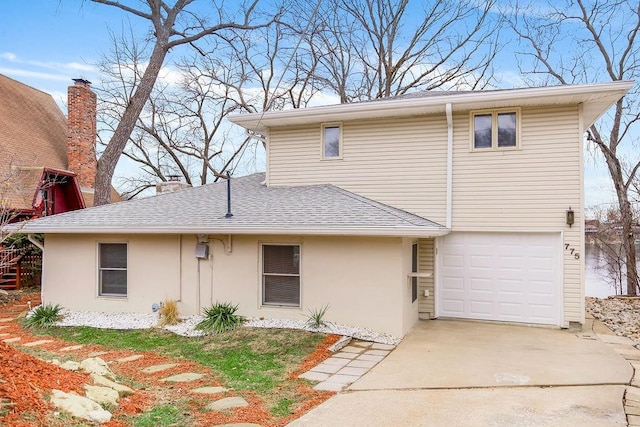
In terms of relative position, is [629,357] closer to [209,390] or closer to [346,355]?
[346,355]

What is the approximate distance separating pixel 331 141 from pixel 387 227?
347cm

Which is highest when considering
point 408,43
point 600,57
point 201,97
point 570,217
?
point 408,43

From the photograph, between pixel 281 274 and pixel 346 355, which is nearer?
pixel 346 355

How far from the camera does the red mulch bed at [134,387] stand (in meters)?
3.50

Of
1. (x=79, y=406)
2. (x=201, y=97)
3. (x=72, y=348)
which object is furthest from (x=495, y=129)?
(x=201, y=97)

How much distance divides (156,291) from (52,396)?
5.47m

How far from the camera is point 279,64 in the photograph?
20.3 metres

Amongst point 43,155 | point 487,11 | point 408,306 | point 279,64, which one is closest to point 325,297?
point 408,306

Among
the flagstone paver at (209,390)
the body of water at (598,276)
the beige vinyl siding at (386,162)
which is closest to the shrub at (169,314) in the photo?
the flagstone paver at (209,390)

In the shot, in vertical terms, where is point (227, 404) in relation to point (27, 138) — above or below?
below

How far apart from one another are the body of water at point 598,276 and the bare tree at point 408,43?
7.87m

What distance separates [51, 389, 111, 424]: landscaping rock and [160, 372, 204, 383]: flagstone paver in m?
1.62

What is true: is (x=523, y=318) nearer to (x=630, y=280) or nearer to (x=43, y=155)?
(x=630, y=280)

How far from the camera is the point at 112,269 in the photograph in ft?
31.2
